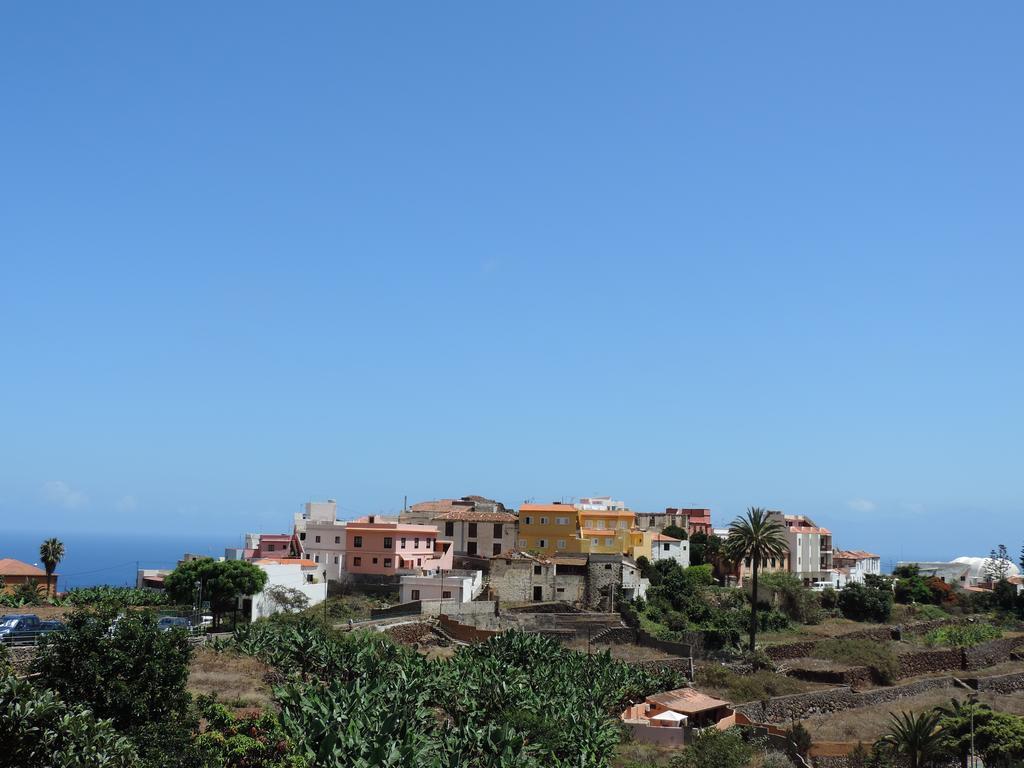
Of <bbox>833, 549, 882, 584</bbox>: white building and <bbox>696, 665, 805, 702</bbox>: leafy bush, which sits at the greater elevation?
<bbox>833, 549, 882, 584</bbox>: white building

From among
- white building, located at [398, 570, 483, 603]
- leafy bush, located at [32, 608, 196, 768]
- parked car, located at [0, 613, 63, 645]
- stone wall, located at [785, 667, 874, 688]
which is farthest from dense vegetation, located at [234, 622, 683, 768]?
white building, located at [398, 570, 483, 603]

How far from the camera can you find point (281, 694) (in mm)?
33969

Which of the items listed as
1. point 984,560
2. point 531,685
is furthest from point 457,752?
point 984,560

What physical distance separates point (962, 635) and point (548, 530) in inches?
1246

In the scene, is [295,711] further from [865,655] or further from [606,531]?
[606,531]

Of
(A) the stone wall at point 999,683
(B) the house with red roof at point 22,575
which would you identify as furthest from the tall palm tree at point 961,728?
(B) the house with red roof at point 22,575

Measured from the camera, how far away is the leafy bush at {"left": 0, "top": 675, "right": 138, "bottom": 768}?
77.6 ft

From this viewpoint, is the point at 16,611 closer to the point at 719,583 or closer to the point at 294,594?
the point at 294,594

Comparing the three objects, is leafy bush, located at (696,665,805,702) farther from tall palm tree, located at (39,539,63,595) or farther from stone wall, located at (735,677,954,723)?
tall palm tree, located at (39,539,63,595)

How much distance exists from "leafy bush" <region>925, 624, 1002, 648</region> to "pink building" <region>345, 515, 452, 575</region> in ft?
123

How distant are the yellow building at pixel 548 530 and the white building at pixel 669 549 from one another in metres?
7.40

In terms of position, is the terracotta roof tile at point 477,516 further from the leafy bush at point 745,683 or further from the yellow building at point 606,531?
the leafy bush at point 745,683

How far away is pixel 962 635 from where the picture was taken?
7019 cm

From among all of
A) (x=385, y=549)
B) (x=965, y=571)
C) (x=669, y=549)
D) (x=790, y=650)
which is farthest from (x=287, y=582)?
(x=965, y=571)
